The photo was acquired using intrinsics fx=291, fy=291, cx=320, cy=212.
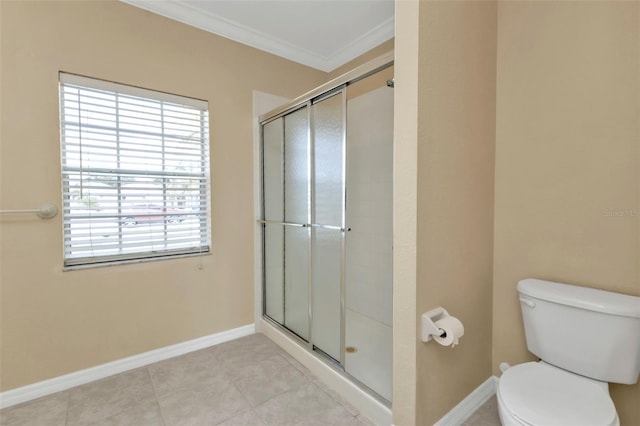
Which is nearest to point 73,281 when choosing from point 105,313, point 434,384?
point 105,313

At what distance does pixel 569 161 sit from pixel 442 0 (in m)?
0.98

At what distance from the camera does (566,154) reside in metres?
1.44

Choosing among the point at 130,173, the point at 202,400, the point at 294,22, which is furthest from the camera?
the point at 294,22

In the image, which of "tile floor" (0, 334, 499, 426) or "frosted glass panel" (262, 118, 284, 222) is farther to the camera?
"frosted glass panel" (262, 118, 284, 222)

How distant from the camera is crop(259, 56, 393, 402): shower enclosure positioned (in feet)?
5.85

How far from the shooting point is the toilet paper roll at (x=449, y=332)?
1.25 meters

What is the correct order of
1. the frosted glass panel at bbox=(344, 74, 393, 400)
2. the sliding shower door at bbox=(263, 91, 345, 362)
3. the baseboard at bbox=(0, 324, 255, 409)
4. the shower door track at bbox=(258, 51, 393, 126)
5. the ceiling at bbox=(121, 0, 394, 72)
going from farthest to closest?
1. the ceiling at bbox=(121, 0, 394, 72)
2. the sliding shower door at bbox=(263, 91, 345, 362)
3. the frosted glass panel at bbox=(344, 74, 393, 400)
4. the baseboard at bbox=(0, 324, 255, 409)
5. the shower door track at bbox=(258, 51, 393, 126)

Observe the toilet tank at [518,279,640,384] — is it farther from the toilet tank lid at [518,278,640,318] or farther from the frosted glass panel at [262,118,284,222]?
the frosted glass panel at [262,118,284,222]

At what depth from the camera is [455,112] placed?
1409 millimetres

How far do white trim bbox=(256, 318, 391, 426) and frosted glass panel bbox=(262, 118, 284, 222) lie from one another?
958 mm

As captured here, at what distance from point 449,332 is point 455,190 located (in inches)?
26.0

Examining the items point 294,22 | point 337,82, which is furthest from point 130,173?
point 294,22

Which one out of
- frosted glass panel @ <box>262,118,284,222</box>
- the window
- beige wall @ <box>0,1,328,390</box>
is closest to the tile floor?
beige wall @ <box>0,1,328,390</box>

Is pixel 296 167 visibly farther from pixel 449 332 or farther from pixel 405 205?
pixel 449 332
